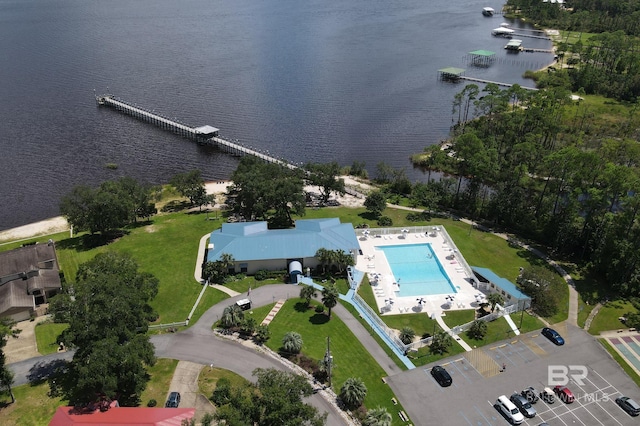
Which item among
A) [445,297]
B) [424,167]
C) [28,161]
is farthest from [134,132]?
[445,297]

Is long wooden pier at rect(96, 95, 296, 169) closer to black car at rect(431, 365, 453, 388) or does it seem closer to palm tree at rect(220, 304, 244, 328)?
palm tree at rect(220, 304, 244, 328)

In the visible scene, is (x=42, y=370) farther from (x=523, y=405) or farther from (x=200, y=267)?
(x=523, y=405)

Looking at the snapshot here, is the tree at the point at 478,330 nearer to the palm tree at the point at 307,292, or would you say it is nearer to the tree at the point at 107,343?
the palm tree at the point at 307,292

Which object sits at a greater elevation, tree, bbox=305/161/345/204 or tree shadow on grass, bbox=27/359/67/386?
tree, bbox=305/161/345/204

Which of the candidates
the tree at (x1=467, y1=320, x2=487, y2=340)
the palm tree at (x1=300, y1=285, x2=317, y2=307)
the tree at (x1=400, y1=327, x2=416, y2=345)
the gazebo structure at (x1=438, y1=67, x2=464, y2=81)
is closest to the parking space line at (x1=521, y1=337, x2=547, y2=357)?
the tree at (x1=467, y1=320, x2=487, y2=340)

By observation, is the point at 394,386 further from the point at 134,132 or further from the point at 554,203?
the point at 134,132

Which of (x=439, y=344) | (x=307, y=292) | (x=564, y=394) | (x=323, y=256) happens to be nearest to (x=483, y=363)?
(x=439, y=344)

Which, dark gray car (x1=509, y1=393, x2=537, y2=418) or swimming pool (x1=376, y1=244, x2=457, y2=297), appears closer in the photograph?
dark gray car (x1=509, y1=393, x2=537, y2=418)
